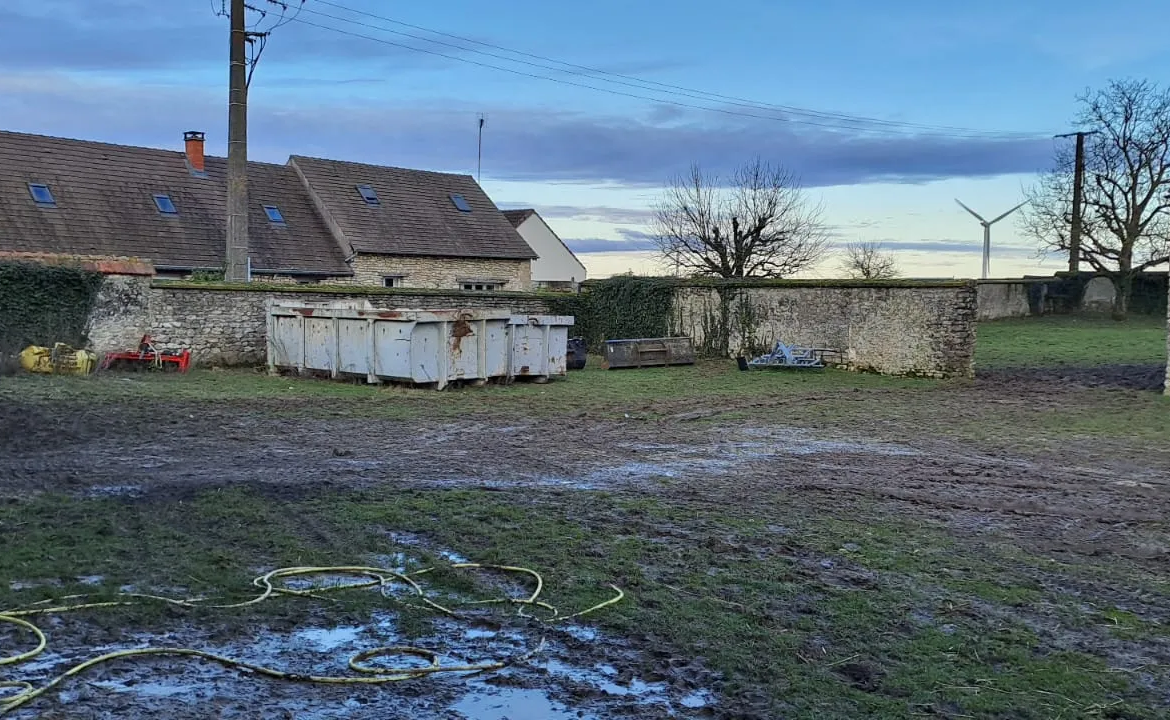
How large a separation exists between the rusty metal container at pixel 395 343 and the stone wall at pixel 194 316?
1529 mm

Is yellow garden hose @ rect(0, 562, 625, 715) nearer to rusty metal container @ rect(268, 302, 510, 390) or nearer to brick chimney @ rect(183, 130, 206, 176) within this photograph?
rusty metal container @ rect(268, 302, 510, 390)

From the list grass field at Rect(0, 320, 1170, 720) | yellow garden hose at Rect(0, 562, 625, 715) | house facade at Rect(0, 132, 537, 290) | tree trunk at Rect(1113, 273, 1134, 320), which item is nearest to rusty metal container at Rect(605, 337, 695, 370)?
grass field at Rect(0, 320, 1170, 720)

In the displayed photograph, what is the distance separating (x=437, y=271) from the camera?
30781mm

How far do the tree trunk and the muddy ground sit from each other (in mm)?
25080

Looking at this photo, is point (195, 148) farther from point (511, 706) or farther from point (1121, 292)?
point (1121, 292)

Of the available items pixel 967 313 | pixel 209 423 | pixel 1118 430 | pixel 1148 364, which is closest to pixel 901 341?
pixel 967 313

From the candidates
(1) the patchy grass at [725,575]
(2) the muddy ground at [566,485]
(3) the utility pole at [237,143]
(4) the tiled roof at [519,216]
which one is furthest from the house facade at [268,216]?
(1) the patchy grass at [725,575]

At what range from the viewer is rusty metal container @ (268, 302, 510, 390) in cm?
1611

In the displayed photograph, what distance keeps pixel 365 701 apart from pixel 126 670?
1075 millimetres

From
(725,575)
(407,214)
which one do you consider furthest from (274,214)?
(725,575)

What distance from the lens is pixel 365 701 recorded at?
13.1 feet

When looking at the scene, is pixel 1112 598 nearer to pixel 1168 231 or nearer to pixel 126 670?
pixel 126 670

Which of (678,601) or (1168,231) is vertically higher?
(1168,231)

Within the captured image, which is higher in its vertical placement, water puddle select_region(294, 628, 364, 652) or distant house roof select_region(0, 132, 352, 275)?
distant house roof select_region(0, 132, 352, 275)
